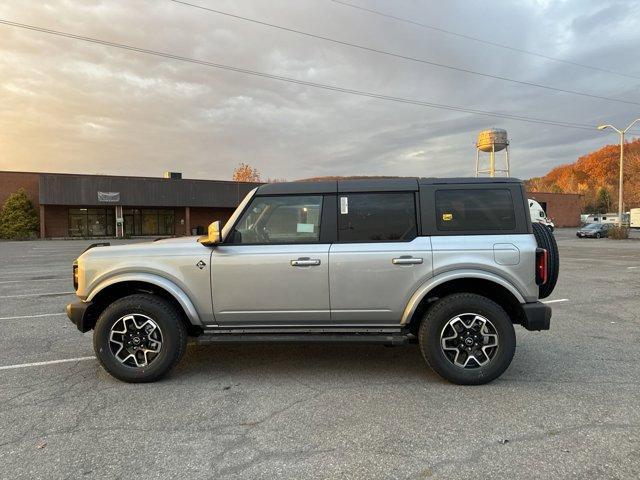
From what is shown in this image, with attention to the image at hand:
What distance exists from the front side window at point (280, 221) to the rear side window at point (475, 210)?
1214 millimetres

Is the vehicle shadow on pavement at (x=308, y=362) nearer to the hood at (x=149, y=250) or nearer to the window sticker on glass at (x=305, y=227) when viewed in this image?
the hood at (x=149, y=250)

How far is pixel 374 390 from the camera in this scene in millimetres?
3957

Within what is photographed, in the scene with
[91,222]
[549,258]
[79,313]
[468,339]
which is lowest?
[468,339]

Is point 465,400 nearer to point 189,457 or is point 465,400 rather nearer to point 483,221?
point 483,221

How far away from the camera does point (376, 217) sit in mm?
4188

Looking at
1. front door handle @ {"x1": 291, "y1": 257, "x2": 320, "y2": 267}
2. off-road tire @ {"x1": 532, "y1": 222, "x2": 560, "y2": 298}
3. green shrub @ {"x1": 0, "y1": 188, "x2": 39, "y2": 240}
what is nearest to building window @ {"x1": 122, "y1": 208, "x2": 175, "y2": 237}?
green shrub @ {"x1": 0, "y1": 188, "x2": 39, "y2": 240}

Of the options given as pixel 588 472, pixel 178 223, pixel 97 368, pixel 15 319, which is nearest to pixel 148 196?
pixel 178 223

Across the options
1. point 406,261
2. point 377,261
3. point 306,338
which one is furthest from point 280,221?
point 406,261


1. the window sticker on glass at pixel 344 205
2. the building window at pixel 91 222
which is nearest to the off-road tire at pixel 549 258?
the window sticker on glass at pixel 344 205

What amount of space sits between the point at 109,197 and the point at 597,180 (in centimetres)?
10132

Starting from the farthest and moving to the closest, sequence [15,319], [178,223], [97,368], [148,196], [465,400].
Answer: [178,223]
[148,196]
[15,319]
[97,368]
[465,400]

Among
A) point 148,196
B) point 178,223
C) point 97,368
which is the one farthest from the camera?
point 178,223

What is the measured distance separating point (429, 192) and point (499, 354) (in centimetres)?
165

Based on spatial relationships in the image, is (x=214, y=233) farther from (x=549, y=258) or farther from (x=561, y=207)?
(x=561, y=207)
